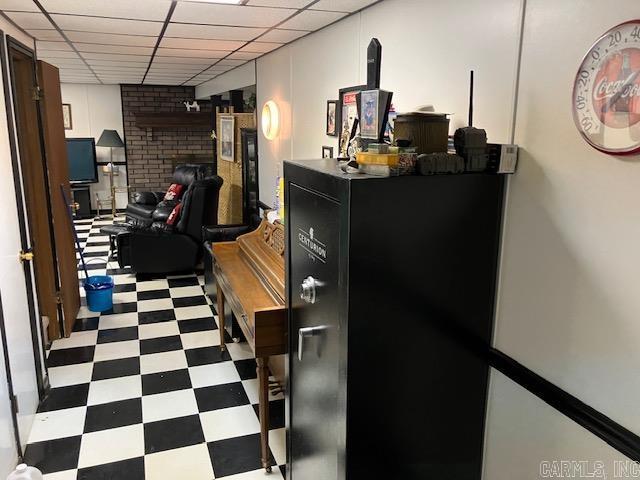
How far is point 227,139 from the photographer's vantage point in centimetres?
661

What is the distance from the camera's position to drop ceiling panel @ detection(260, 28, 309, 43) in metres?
3.34

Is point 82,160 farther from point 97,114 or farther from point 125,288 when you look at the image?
point 125,288

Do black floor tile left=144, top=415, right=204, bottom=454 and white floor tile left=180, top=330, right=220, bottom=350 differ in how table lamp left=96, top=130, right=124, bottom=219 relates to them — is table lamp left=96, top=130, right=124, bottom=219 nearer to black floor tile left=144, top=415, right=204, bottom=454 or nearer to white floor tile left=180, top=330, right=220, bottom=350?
white floor tile left=180, top=330, right=220, bottom=350

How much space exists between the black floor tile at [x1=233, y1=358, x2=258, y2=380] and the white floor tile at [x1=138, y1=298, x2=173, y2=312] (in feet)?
4.36

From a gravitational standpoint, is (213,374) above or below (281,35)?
below

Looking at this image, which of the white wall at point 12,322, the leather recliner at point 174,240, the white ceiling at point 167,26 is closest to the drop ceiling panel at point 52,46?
the white ceiling at point 167,26

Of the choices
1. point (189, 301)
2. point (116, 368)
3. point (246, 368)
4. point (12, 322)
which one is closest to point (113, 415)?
point (116, 368)

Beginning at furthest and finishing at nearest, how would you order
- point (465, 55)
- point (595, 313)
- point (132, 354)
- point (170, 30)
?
point (132, 354) < point (170, 30) < point (465, 55) < point (595, 313)

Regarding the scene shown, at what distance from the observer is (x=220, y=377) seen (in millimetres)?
3375

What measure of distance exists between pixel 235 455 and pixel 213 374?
35.5 inches

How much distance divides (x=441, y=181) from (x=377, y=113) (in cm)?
32

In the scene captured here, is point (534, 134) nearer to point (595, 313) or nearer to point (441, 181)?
point (441, 181)

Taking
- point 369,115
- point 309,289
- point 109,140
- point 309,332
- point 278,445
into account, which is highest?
point 369,115

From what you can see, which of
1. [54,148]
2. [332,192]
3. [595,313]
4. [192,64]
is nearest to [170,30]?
[54,148]
